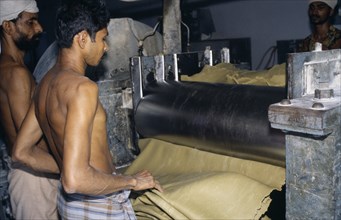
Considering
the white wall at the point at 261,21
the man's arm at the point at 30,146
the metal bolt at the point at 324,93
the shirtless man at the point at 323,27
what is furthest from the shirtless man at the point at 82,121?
the white wall at the point at 261,21

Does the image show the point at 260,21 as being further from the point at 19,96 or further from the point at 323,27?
the point at 19,96

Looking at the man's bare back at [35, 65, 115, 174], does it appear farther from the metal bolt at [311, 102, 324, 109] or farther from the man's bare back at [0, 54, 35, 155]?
Result: the metal bolt at [311, 102, 324, 109]

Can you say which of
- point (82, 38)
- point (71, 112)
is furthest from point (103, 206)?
point (82, 38)

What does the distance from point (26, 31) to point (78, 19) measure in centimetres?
105

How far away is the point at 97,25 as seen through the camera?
1.57 meters

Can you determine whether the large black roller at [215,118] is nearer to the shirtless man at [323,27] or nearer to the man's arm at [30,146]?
the man's arm at [30,146]

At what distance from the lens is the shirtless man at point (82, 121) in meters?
1.36

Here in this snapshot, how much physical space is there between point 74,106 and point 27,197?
1.15 meters

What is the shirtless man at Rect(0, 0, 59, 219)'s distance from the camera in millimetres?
2080

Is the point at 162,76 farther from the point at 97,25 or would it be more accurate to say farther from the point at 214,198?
the point at 214,198

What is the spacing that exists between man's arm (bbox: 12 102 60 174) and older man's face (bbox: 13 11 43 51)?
777 mm

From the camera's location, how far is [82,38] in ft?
5.15

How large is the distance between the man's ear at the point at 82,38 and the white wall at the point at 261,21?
13.2 ft

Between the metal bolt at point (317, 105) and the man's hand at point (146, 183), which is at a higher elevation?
the metal bolt at point (317, 105)
